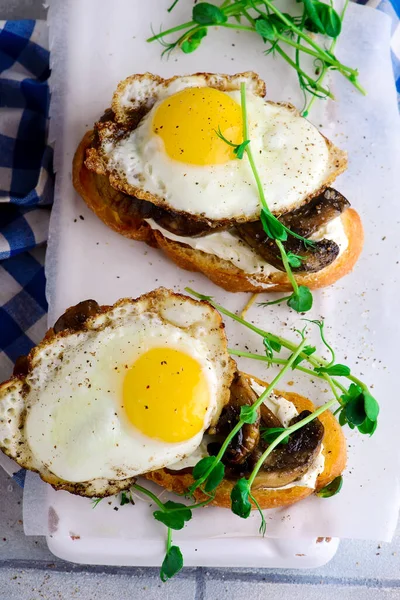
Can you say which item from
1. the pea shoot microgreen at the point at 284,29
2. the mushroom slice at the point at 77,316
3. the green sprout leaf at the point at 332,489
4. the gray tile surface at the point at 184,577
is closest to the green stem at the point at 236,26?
the pea shoot microgreen at the point at 284,29

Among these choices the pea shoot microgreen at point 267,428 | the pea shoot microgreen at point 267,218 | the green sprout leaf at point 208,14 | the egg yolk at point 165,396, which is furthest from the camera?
the green sprout leaf at point 208,14

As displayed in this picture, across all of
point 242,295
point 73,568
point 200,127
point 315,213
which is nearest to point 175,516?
point 73,568

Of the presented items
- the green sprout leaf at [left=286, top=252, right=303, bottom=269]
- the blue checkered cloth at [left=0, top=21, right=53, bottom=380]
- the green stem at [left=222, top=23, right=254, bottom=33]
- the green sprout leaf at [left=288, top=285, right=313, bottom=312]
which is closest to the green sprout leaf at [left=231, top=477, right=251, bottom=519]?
the green sprout leaf at [left=288, top=285, right=313, bottom=312]

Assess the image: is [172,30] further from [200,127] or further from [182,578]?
[182,578]

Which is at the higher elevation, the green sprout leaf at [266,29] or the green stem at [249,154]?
the green sprout leaf at [266,29]

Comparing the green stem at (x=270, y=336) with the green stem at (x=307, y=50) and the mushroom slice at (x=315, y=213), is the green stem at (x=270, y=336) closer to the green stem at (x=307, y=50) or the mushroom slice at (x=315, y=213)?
the mushroom slice at (x=315, y=213)

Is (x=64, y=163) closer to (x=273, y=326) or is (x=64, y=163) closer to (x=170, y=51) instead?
(x=170, y=51)
